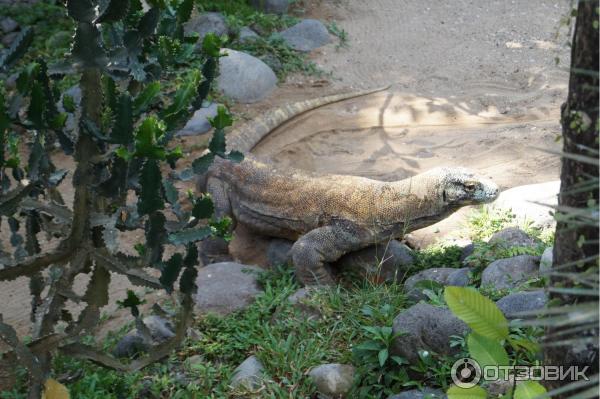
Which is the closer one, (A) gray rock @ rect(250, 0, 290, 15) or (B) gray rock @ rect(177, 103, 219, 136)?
(B) gray rock @ rect(177, 103, 219, 136)

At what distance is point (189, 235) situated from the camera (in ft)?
11.1

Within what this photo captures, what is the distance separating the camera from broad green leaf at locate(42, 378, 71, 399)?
3654 mm

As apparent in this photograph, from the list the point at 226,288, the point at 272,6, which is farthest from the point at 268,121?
the point at 272,6

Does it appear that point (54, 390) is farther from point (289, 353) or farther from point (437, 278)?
point (437, 278)

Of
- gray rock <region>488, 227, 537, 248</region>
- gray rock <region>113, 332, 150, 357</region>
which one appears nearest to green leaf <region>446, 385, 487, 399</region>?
gray rock <region>113, 332, 150, 357</region>

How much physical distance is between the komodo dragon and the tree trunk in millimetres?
3155

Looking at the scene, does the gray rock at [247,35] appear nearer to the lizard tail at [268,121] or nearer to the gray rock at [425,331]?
the lizard tail at [268,121]

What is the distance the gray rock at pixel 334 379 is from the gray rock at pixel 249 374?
322 millimetres

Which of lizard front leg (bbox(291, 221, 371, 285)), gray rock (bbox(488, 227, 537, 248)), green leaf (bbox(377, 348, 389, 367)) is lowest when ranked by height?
lizard front leg (bbox(291, 221, 371, 285))

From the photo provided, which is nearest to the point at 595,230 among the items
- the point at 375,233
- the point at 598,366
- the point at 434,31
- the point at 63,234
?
the point at 598,366

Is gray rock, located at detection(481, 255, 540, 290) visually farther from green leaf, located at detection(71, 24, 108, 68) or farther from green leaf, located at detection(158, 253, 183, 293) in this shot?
green leaf, located at detection(71, 24, 108, 68)

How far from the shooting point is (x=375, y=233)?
566 centimetres

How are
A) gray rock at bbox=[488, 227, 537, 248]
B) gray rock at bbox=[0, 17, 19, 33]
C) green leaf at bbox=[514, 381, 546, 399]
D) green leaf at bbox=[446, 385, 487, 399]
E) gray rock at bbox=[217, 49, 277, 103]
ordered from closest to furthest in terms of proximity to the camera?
1. green leaf at bbox=[514, 381, 546, 399]
2. green leaf at bbox=[446, 385, 487, 399]
3. gray rock at bbox=[488, 227, 537, 248]
4. gray rock at bbox=[217, 49, 277, 103]
5. gray rock at bbox=[0, 17, 19, 33]

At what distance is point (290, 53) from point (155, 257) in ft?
22.3
